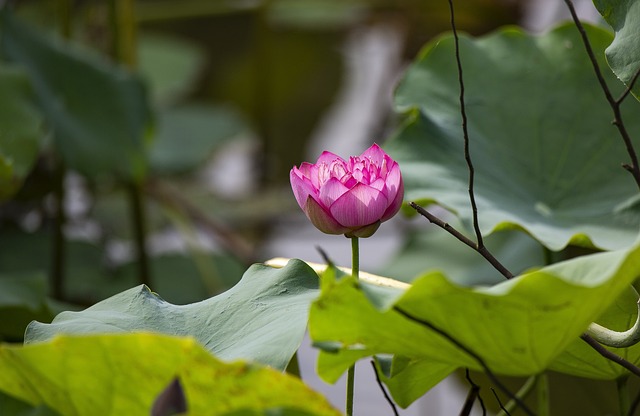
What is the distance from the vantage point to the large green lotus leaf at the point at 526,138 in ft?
3.16

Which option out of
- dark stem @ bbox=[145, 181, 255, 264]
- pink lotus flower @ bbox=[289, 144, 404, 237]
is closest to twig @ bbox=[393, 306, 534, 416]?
pink lotus flower @ bbox=[289, 144, 404, 237]

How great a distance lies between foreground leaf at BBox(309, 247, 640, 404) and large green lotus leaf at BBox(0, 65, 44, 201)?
729mm

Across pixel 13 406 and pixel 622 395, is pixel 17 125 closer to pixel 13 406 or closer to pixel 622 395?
pixel 13 406

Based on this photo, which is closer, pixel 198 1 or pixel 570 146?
pixel 570 146

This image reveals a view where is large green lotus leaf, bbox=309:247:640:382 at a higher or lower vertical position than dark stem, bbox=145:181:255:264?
higher

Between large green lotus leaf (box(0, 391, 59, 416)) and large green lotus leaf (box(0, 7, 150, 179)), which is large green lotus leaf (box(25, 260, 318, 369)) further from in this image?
large green lotus leaf (box(0, 7, 150, 179))

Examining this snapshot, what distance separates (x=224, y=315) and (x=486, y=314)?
22 cm

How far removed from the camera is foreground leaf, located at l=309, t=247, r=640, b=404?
0.52 m

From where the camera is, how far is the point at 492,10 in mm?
3205

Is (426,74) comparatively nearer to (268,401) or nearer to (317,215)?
(317,215)

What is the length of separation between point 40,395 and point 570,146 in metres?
0.66

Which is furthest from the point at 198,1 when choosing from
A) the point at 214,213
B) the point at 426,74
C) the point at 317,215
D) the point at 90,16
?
the point at 317,215

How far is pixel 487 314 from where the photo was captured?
54cm

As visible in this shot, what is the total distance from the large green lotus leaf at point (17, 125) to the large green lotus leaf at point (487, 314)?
2.39 ft
